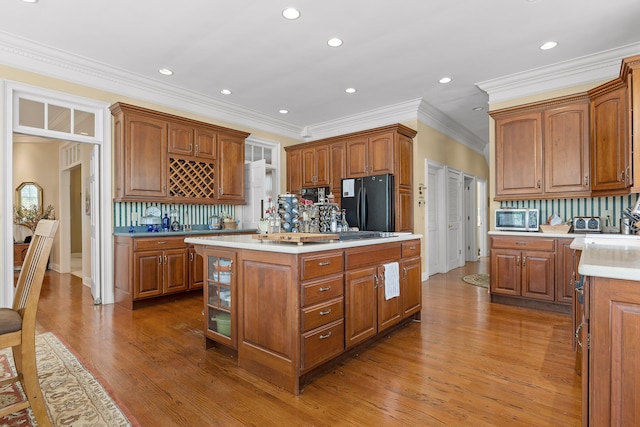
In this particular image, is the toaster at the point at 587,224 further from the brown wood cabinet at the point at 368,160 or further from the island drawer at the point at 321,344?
the island drawer at the point at 321,344

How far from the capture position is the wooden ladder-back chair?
1.55 m

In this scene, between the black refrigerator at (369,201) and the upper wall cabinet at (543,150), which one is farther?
the black refrigerator at (369,201)

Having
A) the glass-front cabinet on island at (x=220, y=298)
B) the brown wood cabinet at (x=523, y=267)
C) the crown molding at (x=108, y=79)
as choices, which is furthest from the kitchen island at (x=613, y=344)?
the crown molding at (x=108, y=79)

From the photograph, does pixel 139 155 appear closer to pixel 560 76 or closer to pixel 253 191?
pixel 253 191

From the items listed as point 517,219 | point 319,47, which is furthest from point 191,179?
point 517,219

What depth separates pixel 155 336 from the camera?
2.98 meters

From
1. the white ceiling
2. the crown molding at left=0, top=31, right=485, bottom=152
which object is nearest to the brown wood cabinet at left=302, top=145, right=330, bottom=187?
the crown molding at left=0, top=31, right=485, bottom=152

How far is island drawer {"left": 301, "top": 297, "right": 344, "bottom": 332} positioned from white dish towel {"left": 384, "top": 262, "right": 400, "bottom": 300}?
23.2 inches

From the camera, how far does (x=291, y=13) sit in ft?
9.86

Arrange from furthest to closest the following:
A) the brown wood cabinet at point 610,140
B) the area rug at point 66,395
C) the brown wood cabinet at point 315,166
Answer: the brown wood cabinet at point 315,166 → the brown wood cabinet at point 610,140 → the area rug at point 66,395

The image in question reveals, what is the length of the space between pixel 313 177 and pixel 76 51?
3688mm

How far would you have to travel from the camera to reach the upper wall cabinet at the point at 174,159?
4.09 metres

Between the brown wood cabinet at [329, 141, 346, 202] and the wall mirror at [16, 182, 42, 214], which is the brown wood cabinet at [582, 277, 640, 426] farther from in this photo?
the wall mirror at [16, 182, 42, 214]

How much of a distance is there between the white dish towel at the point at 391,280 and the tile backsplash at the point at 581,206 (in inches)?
101
